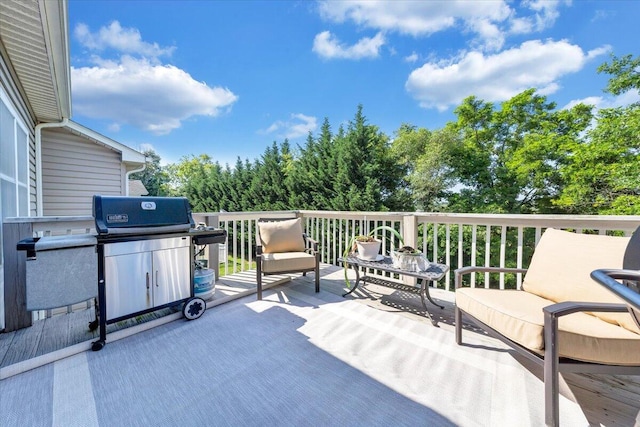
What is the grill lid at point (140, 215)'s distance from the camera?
2164 mm

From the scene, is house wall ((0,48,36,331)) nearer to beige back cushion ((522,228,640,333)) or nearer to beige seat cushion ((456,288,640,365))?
beige seat cushion ((456,288,640,365))

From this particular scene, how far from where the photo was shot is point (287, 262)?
11.1 ft

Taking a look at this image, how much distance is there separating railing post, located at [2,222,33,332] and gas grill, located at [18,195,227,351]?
0.49 m

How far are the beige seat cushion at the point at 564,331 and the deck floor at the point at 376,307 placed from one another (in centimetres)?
33

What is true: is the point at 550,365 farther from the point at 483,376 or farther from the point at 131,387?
the point at 131,387

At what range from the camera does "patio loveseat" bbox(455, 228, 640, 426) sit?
55.1 inches

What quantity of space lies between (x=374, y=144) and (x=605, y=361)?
1023 cm

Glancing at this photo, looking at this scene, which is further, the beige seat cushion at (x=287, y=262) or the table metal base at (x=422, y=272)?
the beige seat cushion at (x=287, y=262)

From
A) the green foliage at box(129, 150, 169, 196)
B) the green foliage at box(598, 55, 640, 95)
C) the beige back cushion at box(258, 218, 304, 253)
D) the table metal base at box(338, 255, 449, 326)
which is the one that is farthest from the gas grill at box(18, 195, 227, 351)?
the green foliage at box(129, 150, 169, 196)

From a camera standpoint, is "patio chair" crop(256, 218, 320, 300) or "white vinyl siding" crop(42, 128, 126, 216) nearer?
"patio chair" crop(256, 218, 320, 300)

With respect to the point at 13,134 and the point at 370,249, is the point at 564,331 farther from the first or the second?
the point at 13,134

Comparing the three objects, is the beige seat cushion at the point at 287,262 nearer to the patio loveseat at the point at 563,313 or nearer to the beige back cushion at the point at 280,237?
the beige back cushion at the point at 280,237

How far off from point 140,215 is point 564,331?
125 inches

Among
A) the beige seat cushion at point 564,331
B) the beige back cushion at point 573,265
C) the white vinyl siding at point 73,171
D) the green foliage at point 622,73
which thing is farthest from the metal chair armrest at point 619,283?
the green foliage at point 622,73
